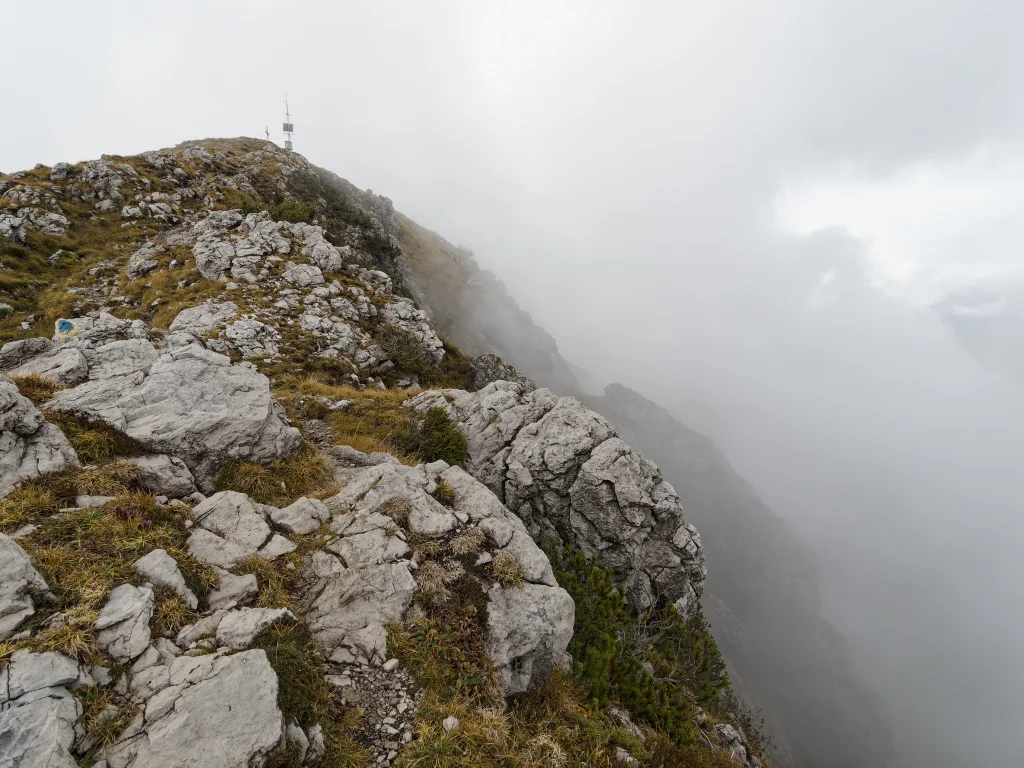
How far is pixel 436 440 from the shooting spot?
1659 cm

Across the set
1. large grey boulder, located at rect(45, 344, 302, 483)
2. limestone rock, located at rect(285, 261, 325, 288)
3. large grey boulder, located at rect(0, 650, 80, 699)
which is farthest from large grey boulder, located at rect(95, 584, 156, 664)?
limestone rock, located at rect(285, 261, 325, 288)

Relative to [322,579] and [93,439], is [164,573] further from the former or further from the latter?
[93,439]

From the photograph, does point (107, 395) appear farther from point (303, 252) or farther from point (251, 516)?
point (303, 252)

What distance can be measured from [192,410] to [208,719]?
8.61 m

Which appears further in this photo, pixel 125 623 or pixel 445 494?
pixel 445 494

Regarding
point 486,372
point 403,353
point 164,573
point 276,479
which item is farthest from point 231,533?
point 486,372

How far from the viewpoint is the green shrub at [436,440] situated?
1642 cm

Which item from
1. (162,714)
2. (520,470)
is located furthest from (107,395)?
(520,470)

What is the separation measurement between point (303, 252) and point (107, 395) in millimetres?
27251

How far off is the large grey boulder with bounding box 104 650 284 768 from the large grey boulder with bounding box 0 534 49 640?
1.86m

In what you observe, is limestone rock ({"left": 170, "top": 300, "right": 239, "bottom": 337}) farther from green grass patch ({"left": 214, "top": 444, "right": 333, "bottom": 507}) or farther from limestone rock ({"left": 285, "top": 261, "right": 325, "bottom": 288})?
green grass patch ({"left": 214, "top": 444, "right": 333, "bottom": 507})

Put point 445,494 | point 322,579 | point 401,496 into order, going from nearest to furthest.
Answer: point 322,579, point 401,496, point 445,494

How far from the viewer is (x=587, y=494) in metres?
14.8

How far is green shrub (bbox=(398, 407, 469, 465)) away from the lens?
16.4 meters
